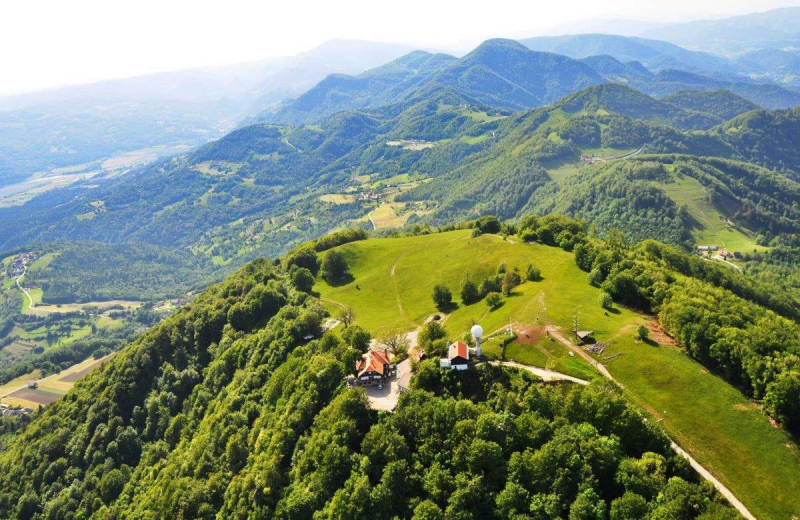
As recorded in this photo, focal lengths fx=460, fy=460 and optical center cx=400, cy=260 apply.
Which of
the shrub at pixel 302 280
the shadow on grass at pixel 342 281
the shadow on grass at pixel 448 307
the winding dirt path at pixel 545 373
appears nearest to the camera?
the winding dirt path at pixel 545 373

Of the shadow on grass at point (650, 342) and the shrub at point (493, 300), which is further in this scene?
the shrub at point (493, 300)

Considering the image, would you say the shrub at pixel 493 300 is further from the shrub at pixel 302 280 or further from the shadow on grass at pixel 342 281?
the shrub at pixel 302 280

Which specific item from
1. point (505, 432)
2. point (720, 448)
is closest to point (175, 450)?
point (505, 432)

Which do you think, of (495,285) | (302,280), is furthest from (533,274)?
(302,280)

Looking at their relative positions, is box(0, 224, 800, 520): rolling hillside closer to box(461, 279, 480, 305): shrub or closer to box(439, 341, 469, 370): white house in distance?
box(439, 341, 469, 370): white house in distance

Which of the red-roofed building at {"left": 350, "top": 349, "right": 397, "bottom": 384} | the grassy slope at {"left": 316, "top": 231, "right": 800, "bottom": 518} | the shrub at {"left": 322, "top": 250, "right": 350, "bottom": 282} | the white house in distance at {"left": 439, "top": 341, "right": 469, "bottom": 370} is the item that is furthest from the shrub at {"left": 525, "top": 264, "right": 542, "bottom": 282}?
the shrub at {"left": 322, "top": 250, "right": 350, "bottom": 282}

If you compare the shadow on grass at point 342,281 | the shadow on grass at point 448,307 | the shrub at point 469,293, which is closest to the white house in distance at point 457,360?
the shadow on grass at point 448,307

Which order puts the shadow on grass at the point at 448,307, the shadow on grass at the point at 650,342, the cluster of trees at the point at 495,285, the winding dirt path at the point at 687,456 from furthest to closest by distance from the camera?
the shadow on grass at the point at 448,307 < the cluster of trees at the point at 495,285 < the shadow on grass at the point at 650,342 < the winding dirt path at the point at 687,456
